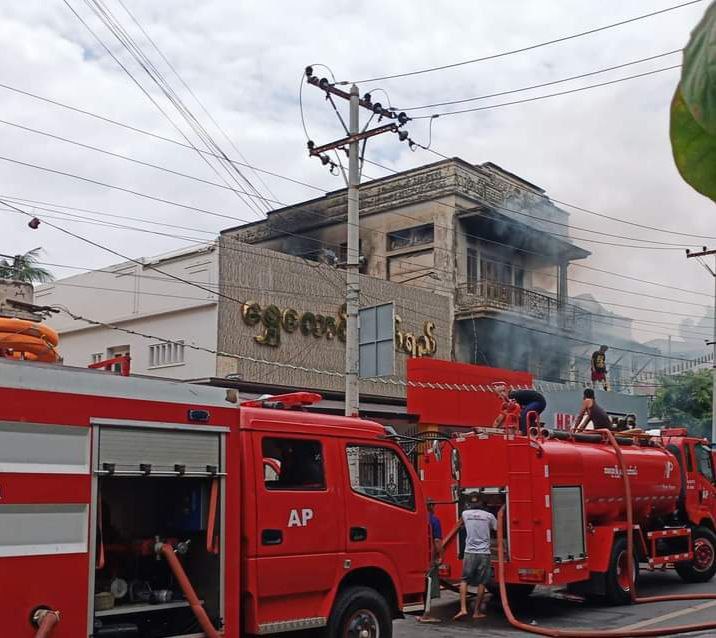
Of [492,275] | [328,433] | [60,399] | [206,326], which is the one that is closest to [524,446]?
[328,433]

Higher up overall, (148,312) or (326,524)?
(148,312)

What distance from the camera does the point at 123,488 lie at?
7.23 metres

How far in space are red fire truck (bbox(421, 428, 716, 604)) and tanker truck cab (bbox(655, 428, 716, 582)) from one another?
0.68 meters

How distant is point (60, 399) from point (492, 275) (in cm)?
2261

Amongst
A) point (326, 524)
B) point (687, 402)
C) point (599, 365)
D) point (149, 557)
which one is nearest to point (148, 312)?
point (326, 524)

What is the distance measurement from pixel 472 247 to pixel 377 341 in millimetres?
11741

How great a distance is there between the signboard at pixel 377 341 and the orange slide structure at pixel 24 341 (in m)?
8.68

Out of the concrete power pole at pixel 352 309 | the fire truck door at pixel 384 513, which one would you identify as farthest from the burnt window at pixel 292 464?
the concrete power pole at pixel 352 309

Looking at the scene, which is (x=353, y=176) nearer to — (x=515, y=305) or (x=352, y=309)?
(x=352, y=309)

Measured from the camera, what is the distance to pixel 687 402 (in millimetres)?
37125

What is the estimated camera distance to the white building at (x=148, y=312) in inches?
778

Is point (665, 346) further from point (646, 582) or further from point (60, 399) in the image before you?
point (60, 399)

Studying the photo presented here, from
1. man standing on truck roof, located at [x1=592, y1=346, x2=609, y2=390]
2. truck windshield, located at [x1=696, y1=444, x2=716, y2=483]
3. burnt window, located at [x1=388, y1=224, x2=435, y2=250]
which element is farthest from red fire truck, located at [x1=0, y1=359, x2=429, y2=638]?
man standing on truck roof, located at [x1=592, y1=346, x2=609, y2=390]

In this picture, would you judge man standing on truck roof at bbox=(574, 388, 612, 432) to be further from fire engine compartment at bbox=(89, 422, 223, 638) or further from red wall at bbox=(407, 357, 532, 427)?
fire engine compartment at bbox=(89, 422, 223, 638)
